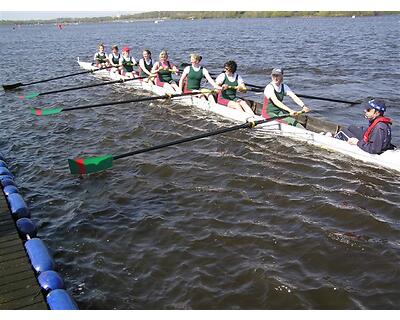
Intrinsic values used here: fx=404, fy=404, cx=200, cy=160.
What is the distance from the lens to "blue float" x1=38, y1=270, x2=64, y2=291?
17.6 ft

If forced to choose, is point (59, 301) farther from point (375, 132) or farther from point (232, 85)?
point (232, 85)

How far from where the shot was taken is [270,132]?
38.0ft

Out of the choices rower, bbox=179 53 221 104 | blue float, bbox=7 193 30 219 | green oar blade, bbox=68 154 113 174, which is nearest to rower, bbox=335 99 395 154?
green oar blade, bbox=68 154 113 174

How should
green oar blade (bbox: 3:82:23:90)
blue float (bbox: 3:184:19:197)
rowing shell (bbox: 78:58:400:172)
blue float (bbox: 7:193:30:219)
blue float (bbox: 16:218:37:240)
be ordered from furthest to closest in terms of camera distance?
green oar blade (bbox: 3:82:23:90)
rowing shell (bbox: 78:58:400:172)
blue float (bbox: 3:184:19:197)
blue float (bbox: 7:193:30:219)
blue float (bbox: 16:218:37:240)

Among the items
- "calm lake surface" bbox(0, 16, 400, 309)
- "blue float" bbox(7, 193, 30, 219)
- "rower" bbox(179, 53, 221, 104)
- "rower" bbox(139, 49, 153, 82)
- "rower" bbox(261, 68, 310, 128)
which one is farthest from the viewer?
"rower" bbox(139, 49, 153, 82)

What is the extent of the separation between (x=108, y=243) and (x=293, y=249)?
3179mm

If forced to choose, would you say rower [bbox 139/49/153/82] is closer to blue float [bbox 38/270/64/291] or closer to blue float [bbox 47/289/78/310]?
blue float [bbox 38/270/64/291]

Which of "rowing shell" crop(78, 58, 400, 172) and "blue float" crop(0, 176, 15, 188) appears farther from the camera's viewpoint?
"rowing shell" crop(78, 58, 400, 172)

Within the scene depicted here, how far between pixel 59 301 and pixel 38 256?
123cm

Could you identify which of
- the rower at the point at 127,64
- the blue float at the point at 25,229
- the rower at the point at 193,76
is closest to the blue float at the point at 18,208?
the blue float at the point at 25,229

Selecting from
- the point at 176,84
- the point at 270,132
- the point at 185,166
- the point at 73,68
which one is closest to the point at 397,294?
the point at 185,166

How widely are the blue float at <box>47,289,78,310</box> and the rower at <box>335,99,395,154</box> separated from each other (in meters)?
6.91

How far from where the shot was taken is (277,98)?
11164 millimetres

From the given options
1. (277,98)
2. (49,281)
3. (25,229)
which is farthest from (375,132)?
(25,229)
